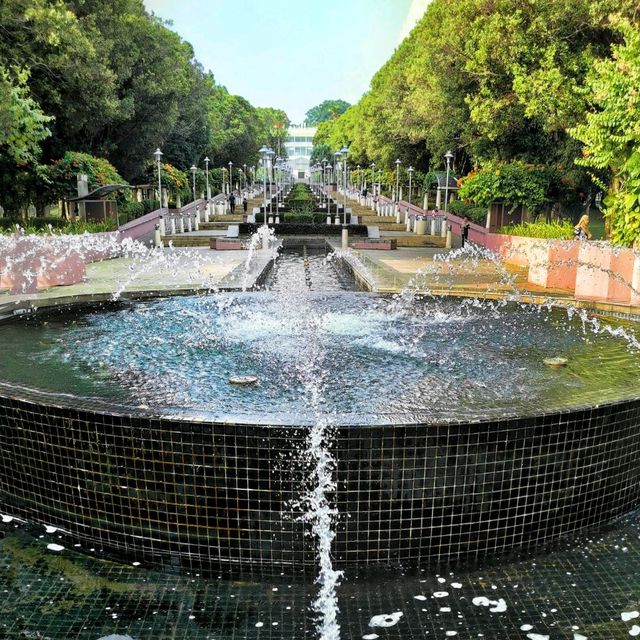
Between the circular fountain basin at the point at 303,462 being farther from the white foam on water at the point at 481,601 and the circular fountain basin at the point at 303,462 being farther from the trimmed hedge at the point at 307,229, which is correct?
the trimmed hedge at the point at 307,229

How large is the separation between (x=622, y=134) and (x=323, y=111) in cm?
17734

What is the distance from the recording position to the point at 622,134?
11258 millimetres

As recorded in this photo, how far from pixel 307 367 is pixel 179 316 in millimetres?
3087

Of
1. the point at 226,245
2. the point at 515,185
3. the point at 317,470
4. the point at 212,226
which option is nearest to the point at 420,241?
the point at 515,185

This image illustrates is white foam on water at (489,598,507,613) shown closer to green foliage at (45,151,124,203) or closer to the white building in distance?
green foliage at (45,151,124,203)

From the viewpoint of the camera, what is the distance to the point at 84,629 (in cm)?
343

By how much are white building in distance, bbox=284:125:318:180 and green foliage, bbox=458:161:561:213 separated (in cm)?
13429

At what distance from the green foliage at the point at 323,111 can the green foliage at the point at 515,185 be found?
497 ft

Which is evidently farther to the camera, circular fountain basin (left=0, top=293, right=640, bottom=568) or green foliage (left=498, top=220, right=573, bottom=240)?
green foliage (left=498, top=220, right=573, bottom=240)

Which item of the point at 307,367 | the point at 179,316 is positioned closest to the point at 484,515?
the point at 307,367

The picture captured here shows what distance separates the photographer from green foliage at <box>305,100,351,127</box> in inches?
6683

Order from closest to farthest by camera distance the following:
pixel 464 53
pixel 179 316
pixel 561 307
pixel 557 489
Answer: pixel 557 489 → pixel 179 316 → pixel 561 307 → pixel 464 53

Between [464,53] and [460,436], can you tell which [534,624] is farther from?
[464,53]

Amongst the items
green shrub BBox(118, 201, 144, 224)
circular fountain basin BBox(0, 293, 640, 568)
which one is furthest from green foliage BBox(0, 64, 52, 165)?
circular fountain basin BBox(0, 293, 640, 568)
